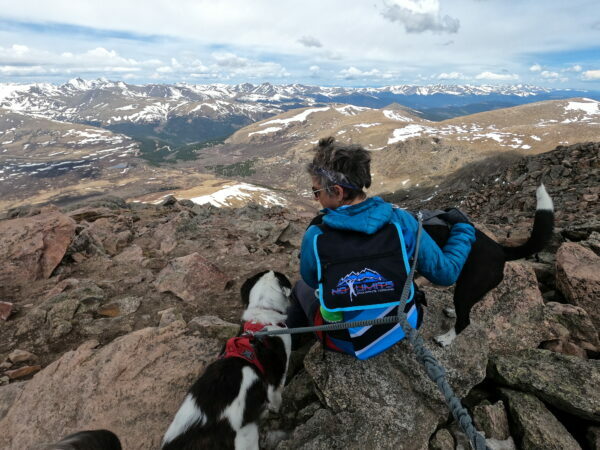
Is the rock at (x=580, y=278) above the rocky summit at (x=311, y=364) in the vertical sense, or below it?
above

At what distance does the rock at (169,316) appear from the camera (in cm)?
578

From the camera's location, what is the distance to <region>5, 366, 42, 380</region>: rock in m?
5.06

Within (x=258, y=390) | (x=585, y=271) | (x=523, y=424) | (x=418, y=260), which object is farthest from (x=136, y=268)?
(x=585, y=271)

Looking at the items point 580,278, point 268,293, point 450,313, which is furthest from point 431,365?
point 580,278

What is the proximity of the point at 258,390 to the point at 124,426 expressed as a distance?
1.91 m

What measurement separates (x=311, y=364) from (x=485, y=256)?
8.40 feet

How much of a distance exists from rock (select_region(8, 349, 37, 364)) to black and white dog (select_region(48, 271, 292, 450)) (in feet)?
11.5

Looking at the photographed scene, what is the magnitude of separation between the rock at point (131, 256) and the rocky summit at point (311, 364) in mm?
1081

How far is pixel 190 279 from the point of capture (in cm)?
751

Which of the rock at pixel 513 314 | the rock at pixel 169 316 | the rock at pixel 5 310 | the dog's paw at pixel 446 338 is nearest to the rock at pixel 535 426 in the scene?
the dog's paw at pixel 446 338

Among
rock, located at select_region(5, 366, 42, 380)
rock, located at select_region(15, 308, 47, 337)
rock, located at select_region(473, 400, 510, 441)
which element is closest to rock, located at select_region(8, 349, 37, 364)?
rock, located at select_region(5, 366, 42, 380)

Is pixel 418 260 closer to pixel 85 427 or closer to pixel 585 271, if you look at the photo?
pixel 585 271

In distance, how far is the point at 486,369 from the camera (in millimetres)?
3758

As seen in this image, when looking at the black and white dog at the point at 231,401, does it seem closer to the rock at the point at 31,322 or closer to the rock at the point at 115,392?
the rock at the point at 115,392
